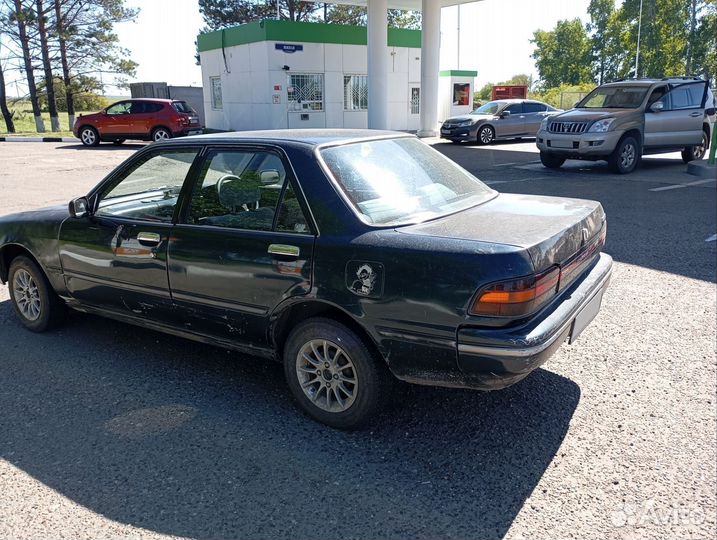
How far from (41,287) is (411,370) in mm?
3217

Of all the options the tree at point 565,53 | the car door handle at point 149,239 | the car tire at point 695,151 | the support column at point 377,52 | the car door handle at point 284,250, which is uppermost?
the tree at point 565,53

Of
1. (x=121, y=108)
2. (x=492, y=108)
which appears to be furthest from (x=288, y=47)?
(x=492, y=108)

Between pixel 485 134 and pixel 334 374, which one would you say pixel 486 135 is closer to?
pixel 485 134

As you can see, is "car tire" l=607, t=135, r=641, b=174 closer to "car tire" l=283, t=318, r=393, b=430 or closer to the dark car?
the dark car

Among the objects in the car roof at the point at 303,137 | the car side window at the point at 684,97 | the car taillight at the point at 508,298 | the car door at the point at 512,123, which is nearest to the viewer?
the car taillight at the point at 508,298

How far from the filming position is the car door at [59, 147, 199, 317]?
13.0 feet

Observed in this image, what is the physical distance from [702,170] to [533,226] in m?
12.0

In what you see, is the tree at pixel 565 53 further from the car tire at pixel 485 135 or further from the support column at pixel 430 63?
the car tire at pixel 485 135

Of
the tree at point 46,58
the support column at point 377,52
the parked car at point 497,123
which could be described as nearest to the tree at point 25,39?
the tree at point 46,58

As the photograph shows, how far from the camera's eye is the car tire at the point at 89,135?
77.9 feet

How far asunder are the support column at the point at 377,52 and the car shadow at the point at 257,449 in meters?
21.1

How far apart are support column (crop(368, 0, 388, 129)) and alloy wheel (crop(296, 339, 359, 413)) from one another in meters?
21.5

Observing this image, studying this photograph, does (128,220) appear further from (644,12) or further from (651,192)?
(644,12)

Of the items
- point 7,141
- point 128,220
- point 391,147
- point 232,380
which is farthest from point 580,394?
point 7,141
